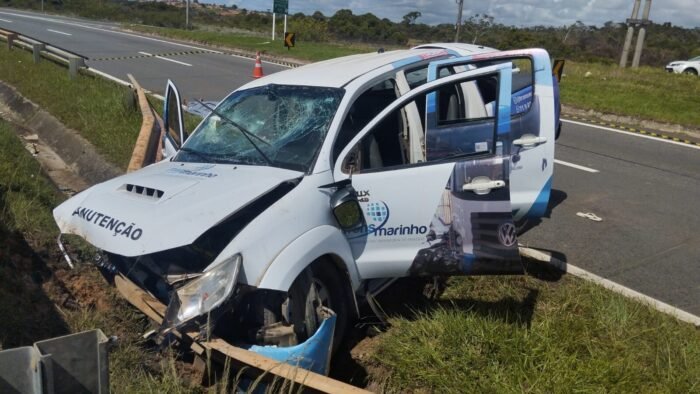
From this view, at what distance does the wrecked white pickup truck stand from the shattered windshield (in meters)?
0.01

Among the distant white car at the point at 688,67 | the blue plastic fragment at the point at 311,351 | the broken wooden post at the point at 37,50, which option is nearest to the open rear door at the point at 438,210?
the blue plastic fragment at the point at 311,351

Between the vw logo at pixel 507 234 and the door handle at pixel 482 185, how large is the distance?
9.4 inches

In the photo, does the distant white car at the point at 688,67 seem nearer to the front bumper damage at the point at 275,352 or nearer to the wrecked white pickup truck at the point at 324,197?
the wrecked white pickup truck at the point at 324,197

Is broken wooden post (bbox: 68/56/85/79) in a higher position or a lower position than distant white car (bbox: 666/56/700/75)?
lower

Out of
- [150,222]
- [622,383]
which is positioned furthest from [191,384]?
[622,383]

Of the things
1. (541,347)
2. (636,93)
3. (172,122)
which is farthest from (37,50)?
(541,347)

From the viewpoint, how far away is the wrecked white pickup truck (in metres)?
3.18

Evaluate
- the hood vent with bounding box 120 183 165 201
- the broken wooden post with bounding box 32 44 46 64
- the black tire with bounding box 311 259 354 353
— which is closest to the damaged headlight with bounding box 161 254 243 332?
the black tire with bounding box 311 259 354 353

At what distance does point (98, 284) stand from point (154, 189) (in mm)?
1127

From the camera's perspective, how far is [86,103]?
10.4m

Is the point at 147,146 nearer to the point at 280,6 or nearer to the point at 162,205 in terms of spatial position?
the point at 162,205

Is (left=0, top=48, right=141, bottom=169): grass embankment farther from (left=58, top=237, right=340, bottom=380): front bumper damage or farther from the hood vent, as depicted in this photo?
(left=58, top=237, right=340, bottom=380): front bumper damage

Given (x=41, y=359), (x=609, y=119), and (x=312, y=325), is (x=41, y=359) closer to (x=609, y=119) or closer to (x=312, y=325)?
(x=312, y=325)

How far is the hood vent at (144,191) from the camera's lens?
11.7 ft
